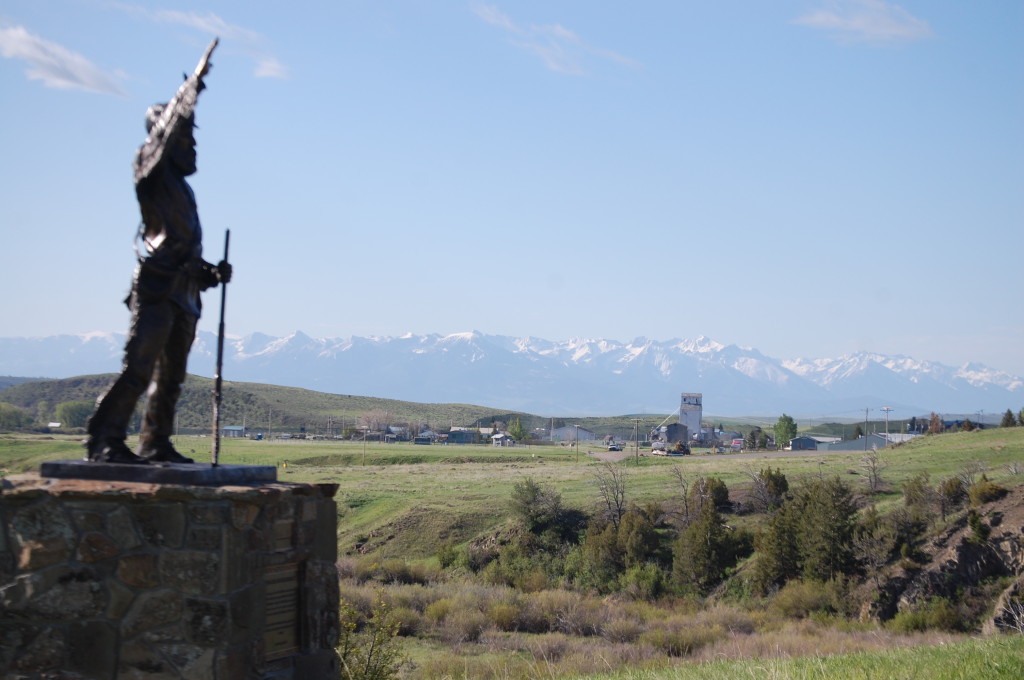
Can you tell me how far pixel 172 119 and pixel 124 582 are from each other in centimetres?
357

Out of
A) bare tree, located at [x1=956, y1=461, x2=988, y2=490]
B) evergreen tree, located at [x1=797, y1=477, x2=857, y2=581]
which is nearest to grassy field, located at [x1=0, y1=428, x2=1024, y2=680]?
bare tree, located at [x1=956, y1=461, x2=988, y2=490]

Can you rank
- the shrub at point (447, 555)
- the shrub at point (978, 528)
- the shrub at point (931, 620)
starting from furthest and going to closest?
the shrub at point (447, 555)
the shrub at point (978, 528)
the shrub at point (931, 620)

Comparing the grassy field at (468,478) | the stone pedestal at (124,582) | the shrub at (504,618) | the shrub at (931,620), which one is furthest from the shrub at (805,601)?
the stone pedestal at (124,582)

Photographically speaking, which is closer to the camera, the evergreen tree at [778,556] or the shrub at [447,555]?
the evergreen tree at [778,556]

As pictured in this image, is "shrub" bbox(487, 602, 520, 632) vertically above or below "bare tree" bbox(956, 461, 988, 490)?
below

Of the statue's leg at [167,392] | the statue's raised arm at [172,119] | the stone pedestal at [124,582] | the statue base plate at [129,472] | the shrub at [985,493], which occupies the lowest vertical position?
the shrub at [985,493]

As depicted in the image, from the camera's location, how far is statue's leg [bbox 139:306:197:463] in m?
7.70

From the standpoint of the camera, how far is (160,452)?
25.1 ft

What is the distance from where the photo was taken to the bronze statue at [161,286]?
7.35 m

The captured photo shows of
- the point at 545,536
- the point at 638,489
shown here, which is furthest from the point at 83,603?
the point at 638,489

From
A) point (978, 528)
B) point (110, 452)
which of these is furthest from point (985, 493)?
point (110, 452)

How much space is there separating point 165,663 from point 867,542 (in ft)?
77.1

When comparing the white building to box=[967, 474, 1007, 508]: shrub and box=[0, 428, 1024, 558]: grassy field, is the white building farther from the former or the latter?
box=[967, 474, 1007, 508]: shrub

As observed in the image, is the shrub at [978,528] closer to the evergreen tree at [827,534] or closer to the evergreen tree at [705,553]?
the evergreen tree at [827,534]
